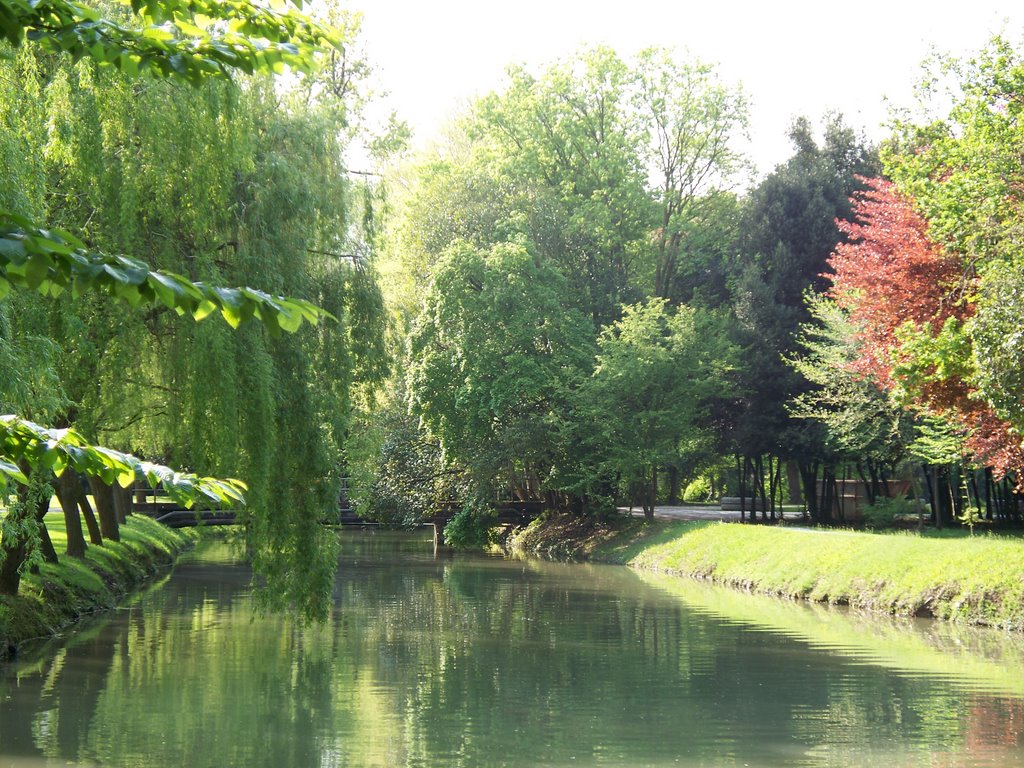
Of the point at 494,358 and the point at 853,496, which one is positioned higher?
the point at 494,358

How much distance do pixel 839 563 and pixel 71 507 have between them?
16218 millimetres

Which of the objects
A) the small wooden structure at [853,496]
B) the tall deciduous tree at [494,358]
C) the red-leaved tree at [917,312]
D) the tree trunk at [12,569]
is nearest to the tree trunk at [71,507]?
the tree trunk at [12,569]

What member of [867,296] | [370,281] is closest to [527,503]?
[867,296]

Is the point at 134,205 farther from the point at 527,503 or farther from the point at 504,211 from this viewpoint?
the point at 527,503

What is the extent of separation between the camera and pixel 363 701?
1477 centimetres

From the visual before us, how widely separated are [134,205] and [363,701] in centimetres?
646

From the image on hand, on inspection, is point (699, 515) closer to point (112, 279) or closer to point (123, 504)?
point (123, 504)

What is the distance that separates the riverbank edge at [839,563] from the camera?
21.6m

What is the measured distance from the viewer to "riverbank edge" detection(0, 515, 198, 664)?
1844 cm

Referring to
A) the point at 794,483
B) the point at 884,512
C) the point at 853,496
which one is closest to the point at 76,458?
the point at 884,512

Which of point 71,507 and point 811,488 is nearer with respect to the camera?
point 71,507

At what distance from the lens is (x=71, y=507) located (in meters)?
24.0

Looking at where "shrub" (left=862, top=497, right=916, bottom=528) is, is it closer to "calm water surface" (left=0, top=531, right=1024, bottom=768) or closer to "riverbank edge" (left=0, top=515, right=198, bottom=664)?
"calm water surface" (left=0, top=531, right=1024, bottom=768)

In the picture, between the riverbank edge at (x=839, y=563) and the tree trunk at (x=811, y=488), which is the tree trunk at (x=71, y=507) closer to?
the riverbank edge at (x=839, y=563)
